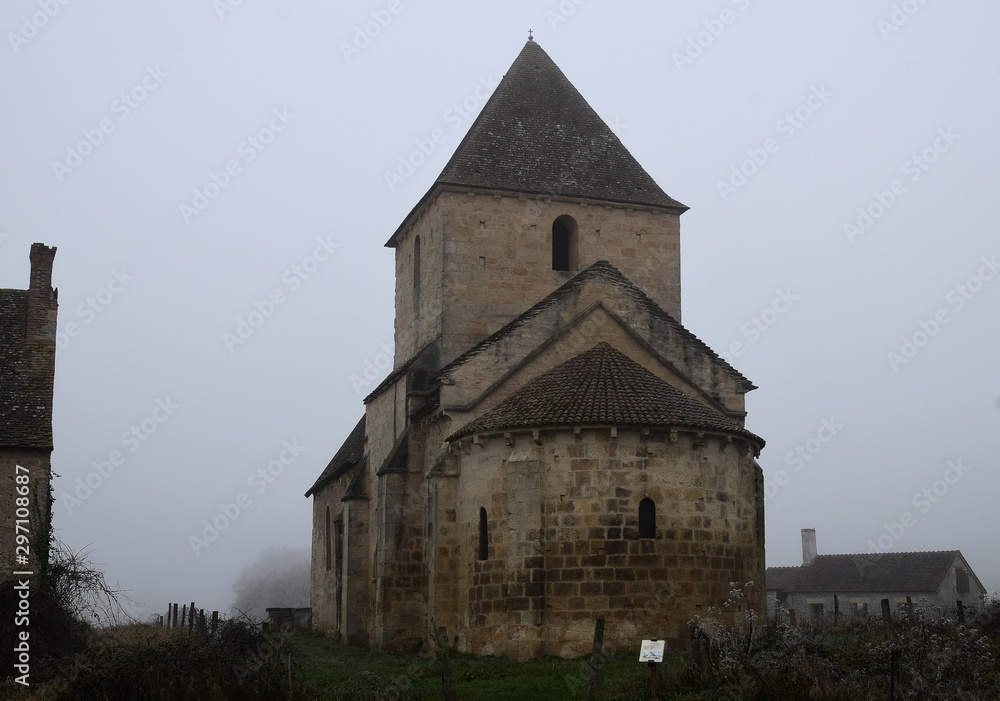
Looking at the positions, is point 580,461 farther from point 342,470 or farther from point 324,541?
point 324,541

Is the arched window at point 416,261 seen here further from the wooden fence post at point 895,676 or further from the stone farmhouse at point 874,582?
the stone farmhouse at point 874,582

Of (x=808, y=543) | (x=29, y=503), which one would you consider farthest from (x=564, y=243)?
(x=808, y=543)

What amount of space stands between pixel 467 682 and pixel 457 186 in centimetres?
1290

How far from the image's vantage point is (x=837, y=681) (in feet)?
49.1

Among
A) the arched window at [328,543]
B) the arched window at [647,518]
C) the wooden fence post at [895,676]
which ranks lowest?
the wooden fence post at [895,676]

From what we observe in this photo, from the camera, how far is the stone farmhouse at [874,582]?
51375 millimetres

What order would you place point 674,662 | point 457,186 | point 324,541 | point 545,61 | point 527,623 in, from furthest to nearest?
1. point 324,541
2. point 545,61
3. point 457,186
4. point 527,623
5. point 674,662

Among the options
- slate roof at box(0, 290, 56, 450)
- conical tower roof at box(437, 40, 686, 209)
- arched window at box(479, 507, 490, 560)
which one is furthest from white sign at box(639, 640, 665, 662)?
conical tower roof at box(437, 40, 686, 209)

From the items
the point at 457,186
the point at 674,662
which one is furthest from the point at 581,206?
the point at 674,662

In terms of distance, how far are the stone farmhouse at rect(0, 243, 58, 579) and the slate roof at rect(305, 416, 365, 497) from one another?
9.21 metres

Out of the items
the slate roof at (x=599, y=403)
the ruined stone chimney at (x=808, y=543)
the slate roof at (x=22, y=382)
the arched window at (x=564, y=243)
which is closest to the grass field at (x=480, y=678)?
the slate roof at (x=599, y=403)

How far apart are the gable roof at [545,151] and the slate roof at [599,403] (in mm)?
6222

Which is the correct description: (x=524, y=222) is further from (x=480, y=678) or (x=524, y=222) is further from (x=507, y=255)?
(x=480, y=678)

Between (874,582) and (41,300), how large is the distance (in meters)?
40.8
